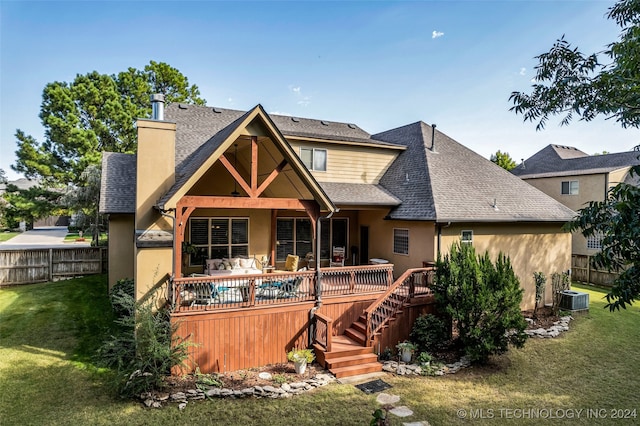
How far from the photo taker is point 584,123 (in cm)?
949

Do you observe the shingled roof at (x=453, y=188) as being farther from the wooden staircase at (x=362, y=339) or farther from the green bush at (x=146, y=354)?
the green bush at (x=146, y=354)

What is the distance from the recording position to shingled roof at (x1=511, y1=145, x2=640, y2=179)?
24375 mm

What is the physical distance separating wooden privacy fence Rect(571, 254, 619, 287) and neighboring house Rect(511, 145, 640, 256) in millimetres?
2561

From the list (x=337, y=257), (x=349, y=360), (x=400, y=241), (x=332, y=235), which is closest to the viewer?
(x=349, y=360)

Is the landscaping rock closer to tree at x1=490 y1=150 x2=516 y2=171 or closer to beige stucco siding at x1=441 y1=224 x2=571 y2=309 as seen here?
beige stucco siding at x1=441 y1=224 x2=571 y2=309

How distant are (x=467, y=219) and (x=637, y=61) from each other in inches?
260

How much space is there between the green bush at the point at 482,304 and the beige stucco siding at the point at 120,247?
11229 mm

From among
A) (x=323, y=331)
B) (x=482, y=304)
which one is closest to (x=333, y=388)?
(x=323, y=331)

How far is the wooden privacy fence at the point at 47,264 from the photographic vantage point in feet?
50.6

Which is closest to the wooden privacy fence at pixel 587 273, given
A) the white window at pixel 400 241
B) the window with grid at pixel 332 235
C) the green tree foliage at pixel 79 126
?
the white window at pixel 400 241

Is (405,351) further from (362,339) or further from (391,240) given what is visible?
(391,240)

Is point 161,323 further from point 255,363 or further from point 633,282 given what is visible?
point 633,282

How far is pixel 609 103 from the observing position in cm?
759

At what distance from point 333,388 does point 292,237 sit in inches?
295
